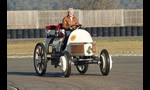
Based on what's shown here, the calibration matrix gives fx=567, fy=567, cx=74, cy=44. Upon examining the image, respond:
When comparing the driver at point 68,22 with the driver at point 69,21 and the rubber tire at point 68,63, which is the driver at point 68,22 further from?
the rubber tire at point 68,63

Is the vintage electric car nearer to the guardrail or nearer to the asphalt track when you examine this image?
the asphalt track

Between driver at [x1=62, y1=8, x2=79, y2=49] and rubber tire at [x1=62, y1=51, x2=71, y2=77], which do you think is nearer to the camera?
rubber tire at [x1=62, y1=51, x2=71, y2=77]

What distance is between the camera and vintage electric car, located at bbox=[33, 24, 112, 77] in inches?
660

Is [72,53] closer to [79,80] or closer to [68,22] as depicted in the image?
[68,22]

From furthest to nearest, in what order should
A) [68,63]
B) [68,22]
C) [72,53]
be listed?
[68,22]
[72,53]
[68,63]

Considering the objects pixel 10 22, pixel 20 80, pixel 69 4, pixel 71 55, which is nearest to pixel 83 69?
pixel 71 55

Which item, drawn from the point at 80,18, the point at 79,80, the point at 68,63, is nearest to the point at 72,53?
the point at 68,63

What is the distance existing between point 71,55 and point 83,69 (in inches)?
57.7

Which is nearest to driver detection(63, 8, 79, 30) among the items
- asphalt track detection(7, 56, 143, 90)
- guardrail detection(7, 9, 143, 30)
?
asphalt track detection(7, 56, 143, 90)

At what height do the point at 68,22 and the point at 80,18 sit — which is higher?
the point at 80,18

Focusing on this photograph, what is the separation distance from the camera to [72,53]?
56.6 feet

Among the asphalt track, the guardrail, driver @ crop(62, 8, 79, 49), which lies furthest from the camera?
the guardrail

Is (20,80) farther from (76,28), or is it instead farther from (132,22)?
(132,22)

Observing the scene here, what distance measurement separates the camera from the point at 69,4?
88562mm
